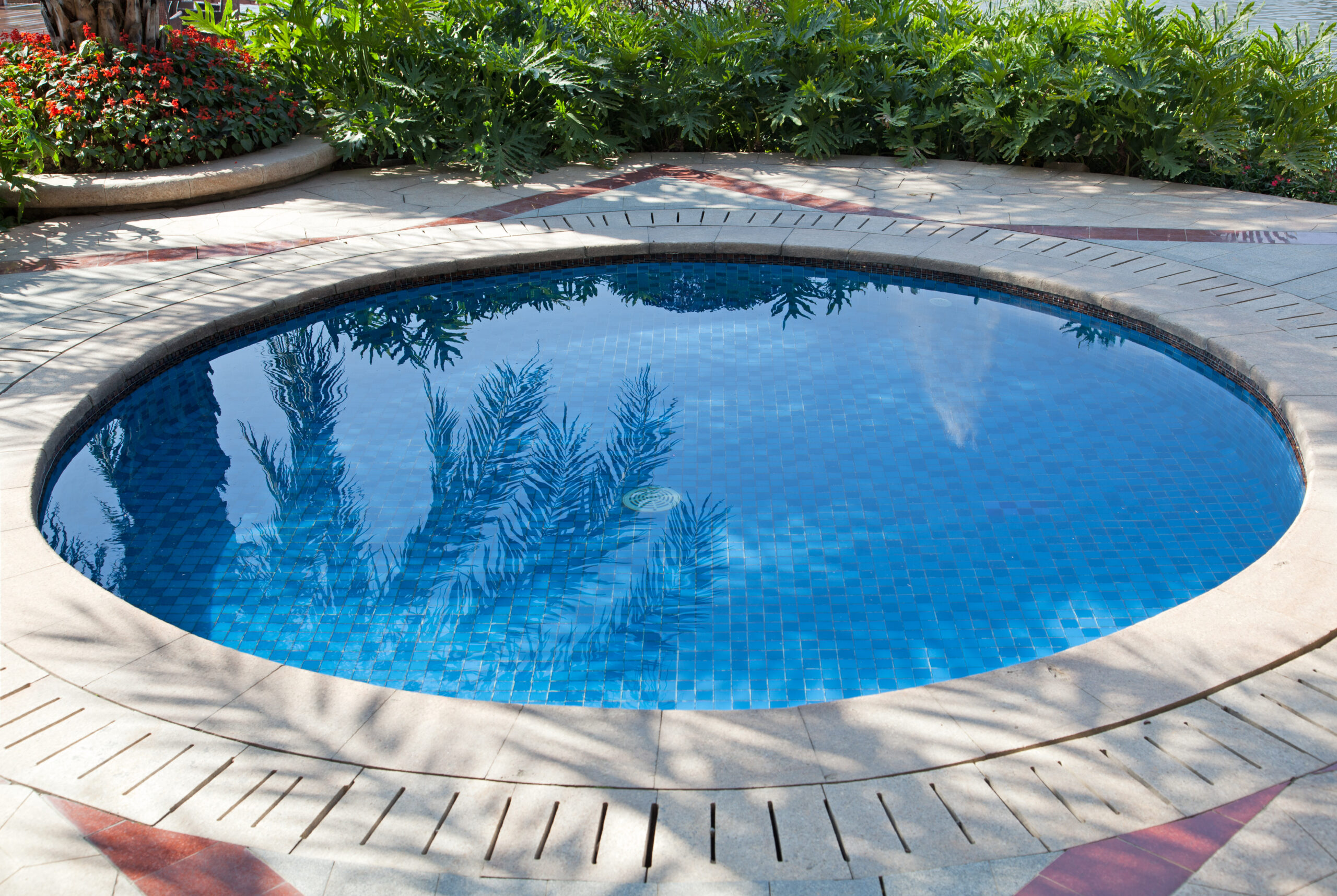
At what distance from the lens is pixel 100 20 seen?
28.7ft

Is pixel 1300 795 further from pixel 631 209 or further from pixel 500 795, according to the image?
pixel 631 209

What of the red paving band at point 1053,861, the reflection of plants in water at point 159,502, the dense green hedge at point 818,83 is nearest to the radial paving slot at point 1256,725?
the red paving band at point 1053,861

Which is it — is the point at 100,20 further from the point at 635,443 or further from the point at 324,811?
the point at 324,811

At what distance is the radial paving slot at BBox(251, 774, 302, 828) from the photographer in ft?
9.13

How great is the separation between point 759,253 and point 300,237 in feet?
11.2

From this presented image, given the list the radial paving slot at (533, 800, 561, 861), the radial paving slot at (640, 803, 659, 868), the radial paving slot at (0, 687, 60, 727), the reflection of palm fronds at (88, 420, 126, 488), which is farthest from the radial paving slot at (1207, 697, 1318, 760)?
the reflection of palm fronds at (88, 420, 126, 488)

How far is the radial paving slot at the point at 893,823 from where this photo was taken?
2676mm

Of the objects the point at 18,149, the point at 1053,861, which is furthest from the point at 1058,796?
the point at 18,149

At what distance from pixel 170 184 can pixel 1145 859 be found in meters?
8.29

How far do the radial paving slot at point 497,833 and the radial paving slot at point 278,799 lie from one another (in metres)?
0.60

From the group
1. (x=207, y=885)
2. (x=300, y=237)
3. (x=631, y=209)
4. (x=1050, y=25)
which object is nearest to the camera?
(x=207, y=885)

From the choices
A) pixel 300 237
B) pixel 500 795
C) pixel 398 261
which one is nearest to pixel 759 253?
pixel 398 261

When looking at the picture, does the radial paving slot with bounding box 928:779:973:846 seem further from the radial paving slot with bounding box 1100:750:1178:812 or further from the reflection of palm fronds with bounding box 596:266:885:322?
the reflection of palm fronds with bounding box 596:266:885:322

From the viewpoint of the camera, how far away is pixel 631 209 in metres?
8.30
